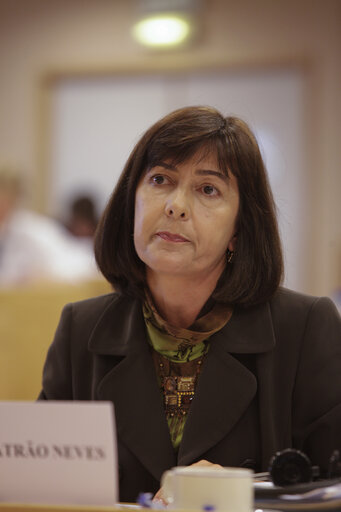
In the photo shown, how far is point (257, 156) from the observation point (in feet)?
4.32

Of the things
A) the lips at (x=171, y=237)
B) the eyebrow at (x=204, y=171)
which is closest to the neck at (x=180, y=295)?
the lips at (x=171, y=237)

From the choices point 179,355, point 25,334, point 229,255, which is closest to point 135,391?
point 179,355

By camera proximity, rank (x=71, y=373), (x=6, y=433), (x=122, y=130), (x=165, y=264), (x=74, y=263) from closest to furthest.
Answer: (x=6, y=433)
(x=165, y=264)
(x=71, y=373)
(x=74, y=263)
(x=122, y=130)

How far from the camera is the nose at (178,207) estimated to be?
4.04 feet

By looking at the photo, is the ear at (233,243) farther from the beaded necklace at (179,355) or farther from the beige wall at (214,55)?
the beige wall at (214,55)

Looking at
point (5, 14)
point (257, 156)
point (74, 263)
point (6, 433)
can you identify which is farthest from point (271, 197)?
point (5, 14)

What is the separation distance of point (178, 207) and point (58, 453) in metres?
0.53

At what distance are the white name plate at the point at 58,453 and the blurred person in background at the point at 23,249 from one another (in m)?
2.92

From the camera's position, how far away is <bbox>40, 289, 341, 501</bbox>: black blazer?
1.23m

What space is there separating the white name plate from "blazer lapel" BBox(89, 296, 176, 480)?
39cm

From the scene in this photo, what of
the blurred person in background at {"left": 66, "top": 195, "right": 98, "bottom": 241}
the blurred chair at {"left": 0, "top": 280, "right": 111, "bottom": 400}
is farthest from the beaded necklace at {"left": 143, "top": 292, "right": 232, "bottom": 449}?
the blurred person in background at {"left": 66, "top": 195, "right": 98, "bottom": 241}

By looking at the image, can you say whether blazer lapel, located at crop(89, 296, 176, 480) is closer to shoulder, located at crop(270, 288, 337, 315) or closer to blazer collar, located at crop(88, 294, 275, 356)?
blazer collar, located at crop(88, 294, 275, 356)

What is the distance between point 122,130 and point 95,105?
12.7 inches

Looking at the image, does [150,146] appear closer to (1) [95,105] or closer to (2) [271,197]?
(2) [271,197]
